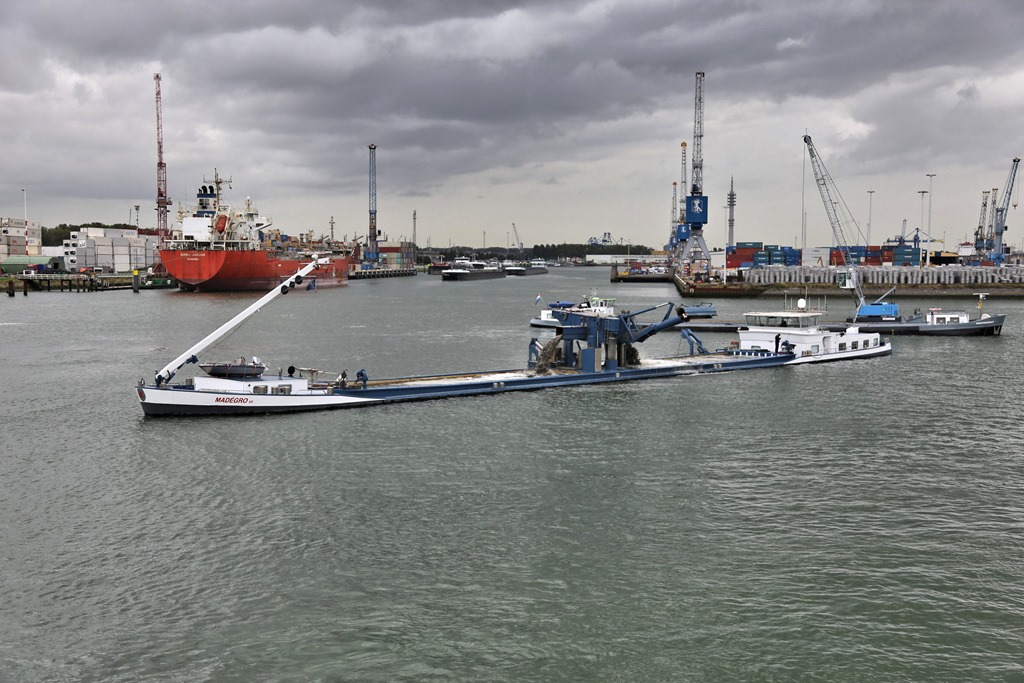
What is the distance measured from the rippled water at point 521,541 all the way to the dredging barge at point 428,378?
44.0 inches

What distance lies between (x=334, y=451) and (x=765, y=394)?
25.2 m

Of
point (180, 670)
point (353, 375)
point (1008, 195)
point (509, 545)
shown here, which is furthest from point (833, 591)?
point (1008, 195)

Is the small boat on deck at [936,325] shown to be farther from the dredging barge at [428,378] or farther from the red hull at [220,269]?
the red hull at [220,269]

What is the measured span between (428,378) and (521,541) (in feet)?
78.5

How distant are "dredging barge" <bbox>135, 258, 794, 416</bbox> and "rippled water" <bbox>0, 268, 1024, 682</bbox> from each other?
3.66 feet

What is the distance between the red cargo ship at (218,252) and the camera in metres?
138

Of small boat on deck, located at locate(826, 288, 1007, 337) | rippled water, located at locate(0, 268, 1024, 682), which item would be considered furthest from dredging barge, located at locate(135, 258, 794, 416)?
small boat on deck, located at locate(826, 288, 1007, 337)

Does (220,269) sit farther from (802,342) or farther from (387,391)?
(387,391)

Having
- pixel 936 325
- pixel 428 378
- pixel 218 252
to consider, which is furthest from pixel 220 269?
pixel 936 325

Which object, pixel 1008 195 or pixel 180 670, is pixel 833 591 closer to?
pixel 180 670

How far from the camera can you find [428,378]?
4484 cm

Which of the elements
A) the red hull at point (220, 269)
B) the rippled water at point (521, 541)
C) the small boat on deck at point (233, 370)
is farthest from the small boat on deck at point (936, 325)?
the red hull at point (220, 269)

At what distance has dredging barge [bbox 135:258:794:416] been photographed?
37219 mm

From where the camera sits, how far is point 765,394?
4475 centimetres
